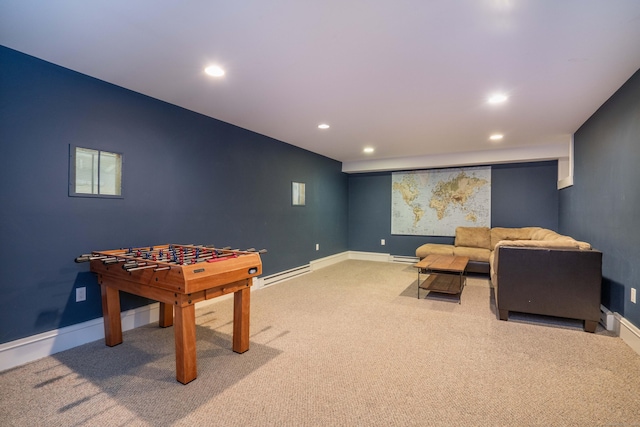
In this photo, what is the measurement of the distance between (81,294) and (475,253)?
5.26 m

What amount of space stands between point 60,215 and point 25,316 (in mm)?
773

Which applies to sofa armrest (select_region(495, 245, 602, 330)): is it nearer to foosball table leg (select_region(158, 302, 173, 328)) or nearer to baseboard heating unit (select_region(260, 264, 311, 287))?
baseboard heating unit (select_region(260, 264, 311, 287))

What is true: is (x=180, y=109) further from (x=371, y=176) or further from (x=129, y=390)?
(x=371, y=176)

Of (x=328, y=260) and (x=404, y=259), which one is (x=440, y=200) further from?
(x=328, y=260)

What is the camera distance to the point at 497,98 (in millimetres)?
3006

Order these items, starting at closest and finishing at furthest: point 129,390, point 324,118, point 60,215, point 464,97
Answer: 1. point 129,390
2. point 60,215
3. point 464,97
4. point 324,118

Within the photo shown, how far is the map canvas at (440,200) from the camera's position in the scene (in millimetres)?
5824

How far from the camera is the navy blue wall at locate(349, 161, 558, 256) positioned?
5355 millimetres

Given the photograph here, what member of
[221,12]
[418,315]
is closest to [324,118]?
[221,12]

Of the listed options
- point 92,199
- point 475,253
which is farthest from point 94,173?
point 475,253

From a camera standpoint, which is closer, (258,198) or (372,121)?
(372,121)

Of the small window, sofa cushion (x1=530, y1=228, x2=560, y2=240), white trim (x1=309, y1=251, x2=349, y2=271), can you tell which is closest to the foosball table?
the small window

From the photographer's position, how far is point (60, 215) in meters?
2.41

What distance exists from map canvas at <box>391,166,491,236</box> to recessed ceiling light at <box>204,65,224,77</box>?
480 cm
